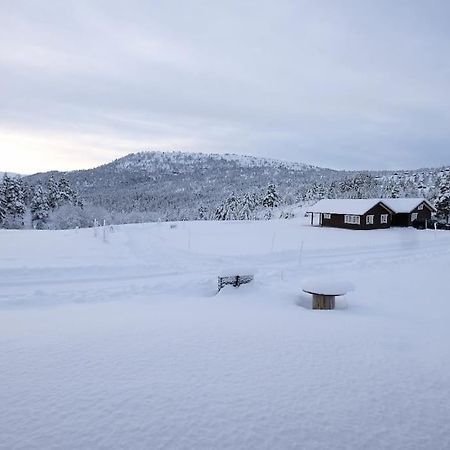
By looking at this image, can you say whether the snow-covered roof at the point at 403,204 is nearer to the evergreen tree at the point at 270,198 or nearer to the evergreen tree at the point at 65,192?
the evergreen tree at the point at 270,198

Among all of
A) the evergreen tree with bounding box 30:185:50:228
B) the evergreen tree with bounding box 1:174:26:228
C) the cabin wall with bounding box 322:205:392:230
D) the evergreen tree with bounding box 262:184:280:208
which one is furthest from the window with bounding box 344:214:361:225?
the evergreen tree with bounding box 30:185:50:228

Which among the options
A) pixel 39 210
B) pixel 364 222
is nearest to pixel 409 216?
pixel 364 222

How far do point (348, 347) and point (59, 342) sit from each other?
4.42m

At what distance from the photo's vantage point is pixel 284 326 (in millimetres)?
6773

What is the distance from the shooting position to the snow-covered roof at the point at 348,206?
41.6m

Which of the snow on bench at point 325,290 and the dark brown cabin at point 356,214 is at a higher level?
the dark brown cabin at point 356,214

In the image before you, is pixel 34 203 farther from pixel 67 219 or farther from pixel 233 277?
pixel 233 277

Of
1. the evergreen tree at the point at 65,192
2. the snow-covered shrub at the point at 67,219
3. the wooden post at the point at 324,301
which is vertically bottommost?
the wooden post at the point at 324,301

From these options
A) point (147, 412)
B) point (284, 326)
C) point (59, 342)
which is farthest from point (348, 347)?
point (59, 342)

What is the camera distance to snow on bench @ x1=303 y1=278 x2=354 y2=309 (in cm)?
927

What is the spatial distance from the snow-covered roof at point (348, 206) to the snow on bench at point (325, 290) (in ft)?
110

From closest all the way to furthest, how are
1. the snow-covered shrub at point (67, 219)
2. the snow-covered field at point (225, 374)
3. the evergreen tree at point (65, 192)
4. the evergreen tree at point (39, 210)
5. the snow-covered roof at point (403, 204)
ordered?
the snow-covered field at point (225, 374) → the snow-covered roof at point (403, 204) → the snow-covered shrub at point (67, 219) → the evergreen tree at point (39, 210) → the evergreen tree at point (65, 192)

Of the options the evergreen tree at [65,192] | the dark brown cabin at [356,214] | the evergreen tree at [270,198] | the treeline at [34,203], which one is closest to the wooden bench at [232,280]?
the dark brown cabin at [356,214]

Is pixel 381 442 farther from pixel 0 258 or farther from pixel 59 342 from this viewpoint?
pixel 0 258
